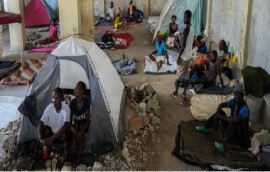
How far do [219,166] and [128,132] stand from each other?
5.21ft

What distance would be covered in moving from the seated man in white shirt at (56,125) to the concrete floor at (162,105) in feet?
4.13

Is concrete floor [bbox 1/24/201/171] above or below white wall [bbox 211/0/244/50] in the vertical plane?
below

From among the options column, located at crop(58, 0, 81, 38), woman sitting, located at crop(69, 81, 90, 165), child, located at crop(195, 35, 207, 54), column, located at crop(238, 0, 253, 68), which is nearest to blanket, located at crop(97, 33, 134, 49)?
child, located at crop(195, 35, 207, 54)

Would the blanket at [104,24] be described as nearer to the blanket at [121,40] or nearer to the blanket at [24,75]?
the blanket at [121,40]

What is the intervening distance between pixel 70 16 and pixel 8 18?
1871 mm

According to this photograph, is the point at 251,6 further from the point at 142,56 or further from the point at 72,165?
the point at 72,165

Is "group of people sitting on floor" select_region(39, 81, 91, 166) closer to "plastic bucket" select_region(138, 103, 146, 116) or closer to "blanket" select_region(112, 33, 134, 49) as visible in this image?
"plastic bucket" select_region(138, 103, 146, 116)

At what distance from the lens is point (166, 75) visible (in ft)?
31.6

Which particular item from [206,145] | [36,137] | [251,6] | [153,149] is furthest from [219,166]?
[251,6]

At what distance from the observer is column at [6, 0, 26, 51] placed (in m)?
11.3

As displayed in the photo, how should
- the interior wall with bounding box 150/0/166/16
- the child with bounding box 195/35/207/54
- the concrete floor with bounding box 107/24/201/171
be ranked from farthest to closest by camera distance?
the interior wall with bounding box 150/0/166/16
the child with bounding box 195/35/207/54
the concrete floor with bounding box 107/24/201/171

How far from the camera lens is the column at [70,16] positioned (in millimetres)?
9406

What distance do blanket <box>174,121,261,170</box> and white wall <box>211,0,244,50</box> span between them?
3.20 metres

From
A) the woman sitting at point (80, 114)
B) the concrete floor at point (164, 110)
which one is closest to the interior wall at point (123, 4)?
the concrete floor at point (164, 110)
